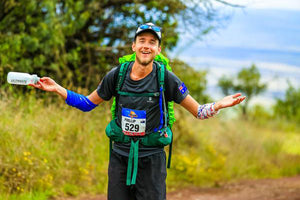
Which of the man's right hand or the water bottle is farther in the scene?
the man's right hand

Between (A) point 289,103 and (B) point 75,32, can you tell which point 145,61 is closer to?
(B) point 75,32

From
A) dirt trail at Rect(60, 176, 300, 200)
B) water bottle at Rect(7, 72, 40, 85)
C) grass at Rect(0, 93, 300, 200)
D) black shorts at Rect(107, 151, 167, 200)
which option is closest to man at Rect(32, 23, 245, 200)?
black shorts at Rect(107, 151, 167, 200)

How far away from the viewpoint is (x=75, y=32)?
11.0 meters

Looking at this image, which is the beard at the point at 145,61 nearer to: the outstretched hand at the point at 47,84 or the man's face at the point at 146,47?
the man's face at the point at 146,47

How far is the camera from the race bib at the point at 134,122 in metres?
3.81

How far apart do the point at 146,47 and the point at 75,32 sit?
24.5 feet

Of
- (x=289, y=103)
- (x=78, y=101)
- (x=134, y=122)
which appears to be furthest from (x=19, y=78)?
(x=289, y=103)

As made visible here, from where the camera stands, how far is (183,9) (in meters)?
10.9

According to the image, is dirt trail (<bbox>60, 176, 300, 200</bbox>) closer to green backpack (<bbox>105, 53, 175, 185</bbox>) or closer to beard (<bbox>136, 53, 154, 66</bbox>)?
green backpack (<bbox>105, 53, 175, 185</bbox>)

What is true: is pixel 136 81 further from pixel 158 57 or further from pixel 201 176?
pixel 201 176

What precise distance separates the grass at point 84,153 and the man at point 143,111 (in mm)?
2840

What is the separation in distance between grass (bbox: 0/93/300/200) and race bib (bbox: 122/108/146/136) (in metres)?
3.06

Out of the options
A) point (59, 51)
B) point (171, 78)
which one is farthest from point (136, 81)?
point (59, 51)

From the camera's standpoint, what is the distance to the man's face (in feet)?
12.5
